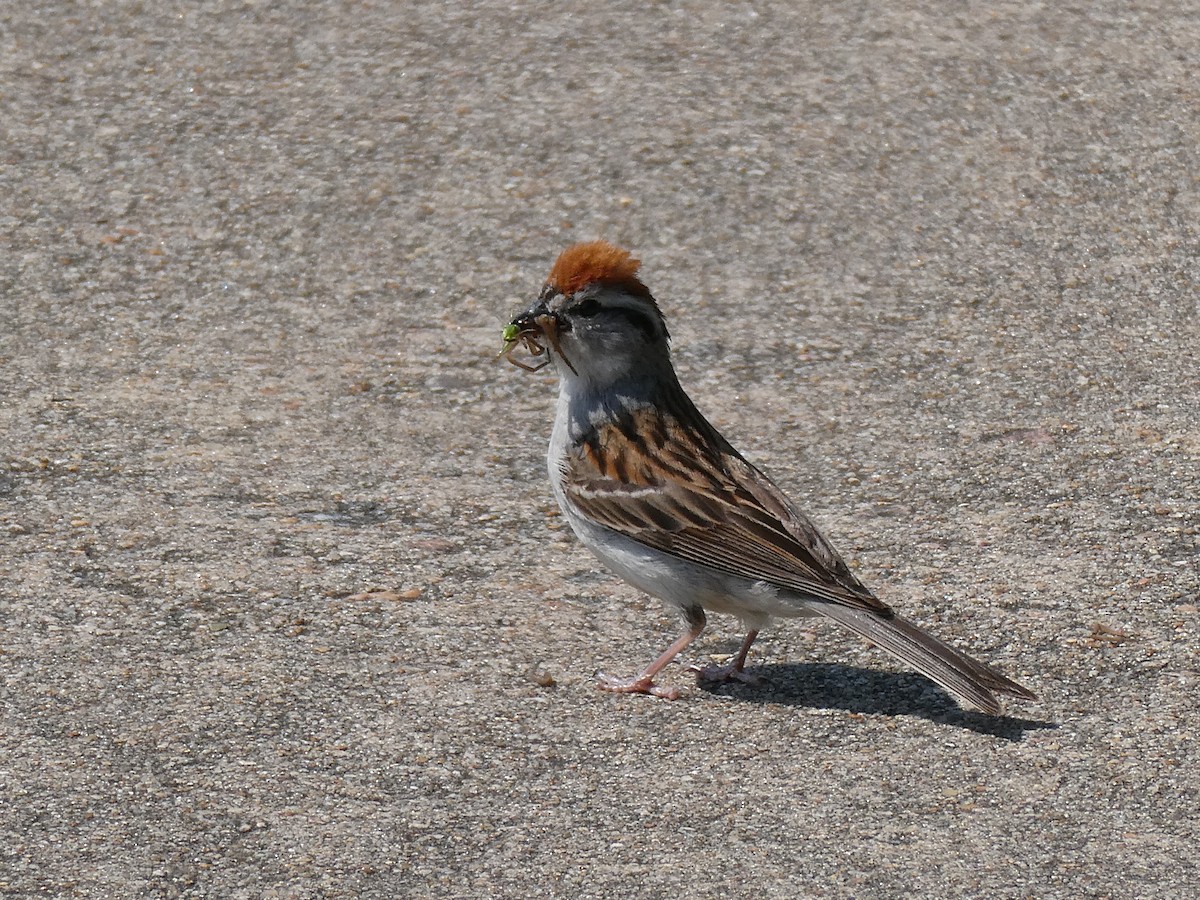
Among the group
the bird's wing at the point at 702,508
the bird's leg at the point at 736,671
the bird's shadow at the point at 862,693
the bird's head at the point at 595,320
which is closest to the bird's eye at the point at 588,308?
the bird's head at the point at 595,320

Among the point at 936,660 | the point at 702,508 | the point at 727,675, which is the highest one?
the point at 702,508

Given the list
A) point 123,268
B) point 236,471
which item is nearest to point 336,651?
point 236,471

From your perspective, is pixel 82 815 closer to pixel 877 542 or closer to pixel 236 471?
pixel 236 471

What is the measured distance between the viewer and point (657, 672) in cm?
591

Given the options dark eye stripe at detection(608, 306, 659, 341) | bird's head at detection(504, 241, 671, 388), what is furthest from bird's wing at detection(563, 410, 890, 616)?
dark eye stripe at detection(608, 306, 659, 341)

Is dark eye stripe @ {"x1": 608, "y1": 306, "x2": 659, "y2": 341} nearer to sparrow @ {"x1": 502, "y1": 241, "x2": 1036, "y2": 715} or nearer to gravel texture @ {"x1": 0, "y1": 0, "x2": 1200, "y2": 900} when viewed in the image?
sparrow @ {"x1": 502, "y1": 241, "x2": 1036, "y2": 715}

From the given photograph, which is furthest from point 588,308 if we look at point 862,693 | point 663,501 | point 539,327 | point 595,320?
point 862,693

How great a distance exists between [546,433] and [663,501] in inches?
77.8

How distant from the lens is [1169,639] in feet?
19.4

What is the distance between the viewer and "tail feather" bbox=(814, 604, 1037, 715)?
5270mm

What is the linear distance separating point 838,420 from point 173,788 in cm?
365

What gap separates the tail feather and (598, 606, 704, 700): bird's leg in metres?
0.57

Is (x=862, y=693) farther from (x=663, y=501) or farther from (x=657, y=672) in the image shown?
(x=663, y=501)

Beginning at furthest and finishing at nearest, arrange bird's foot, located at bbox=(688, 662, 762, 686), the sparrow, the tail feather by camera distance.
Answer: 1. bird's foot, located at bbox=(688, 662, 762, 686)
2. the sparrow
3. the tail feather
